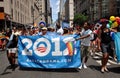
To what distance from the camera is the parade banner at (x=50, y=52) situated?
452 inches

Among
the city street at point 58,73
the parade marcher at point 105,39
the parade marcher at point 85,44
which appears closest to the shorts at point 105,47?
the parade marcher at point 105,39

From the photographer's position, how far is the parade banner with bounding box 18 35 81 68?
11.5 m

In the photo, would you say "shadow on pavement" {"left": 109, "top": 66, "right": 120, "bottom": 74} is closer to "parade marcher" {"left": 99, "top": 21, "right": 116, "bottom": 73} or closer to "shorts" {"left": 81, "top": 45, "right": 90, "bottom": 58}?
"parade marcher" {"left": 99, "top": 21, "right": 116, "bottom": 73}

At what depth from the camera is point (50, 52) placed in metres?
11.6

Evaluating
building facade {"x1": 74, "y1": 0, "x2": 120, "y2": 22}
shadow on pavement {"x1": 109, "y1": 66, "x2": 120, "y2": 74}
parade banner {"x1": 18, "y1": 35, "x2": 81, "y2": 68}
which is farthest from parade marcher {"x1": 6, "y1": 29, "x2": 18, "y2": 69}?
building facade {"x1": 74, "y1": 0, "x2": 120, "y2": 22}

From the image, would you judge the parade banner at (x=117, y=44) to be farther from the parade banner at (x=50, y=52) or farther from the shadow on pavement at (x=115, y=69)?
the parade banner at (x=50, y=52)

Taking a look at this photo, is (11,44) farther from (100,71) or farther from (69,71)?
(100,71)

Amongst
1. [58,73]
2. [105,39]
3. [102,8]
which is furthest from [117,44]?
[102,8]

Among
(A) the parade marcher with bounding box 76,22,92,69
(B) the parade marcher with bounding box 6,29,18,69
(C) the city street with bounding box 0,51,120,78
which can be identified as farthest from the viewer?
(A) the parade marcher with bounding box 76,22,92,69

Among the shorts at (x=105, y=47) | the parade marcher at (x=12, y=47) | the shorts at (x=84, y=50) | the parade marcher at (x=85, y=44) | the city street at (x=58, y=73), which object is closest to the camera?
the city street at (x=58, y=73)

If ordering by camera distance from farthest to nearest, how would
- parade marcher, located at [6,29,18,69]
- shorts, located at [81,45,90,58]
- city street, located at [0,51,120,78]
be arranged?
shorts, located at [81,45,90,58] < parade marcher, located at [6,29,18,69] < city street, located at [0,51,120,78]

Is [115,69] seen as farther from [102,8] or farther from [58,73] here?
[102,8]

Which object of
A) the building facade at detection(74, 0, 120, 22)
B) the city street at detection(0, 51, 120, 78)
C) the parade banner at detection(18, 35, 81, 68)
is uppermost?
the building facade at detection(74, 0, 120, 22)

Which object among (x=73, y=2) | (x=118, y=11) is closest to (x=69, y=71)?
(x=118, y=11)
